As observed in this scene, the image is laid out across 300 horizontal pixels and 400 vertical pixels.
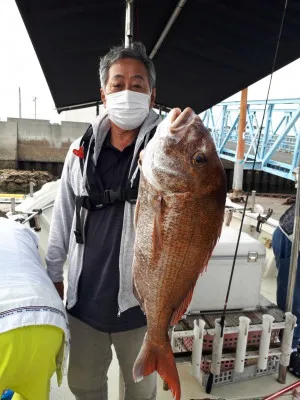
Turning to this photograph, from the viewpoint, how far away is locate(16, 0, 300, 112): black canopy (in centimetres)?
290

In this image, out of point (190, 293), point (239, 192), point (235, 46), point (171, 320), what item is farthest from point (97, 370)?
point (239, 192)

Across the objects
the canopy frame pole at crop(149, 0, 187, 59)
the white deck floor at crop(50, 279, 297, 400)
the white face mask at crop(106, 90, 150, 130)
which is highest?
the canopy frame pole at crop(149, 0, 187, 59)

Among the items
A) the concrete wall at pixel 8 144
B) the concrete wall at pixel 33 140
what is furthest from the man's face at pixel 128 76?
the concrete wall at pixel 8 144

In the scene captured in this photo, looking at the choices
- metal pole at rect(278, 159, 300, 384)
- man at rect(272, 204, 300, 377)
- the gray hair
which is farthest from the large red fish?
man at rect(272, 204, 300, 377)

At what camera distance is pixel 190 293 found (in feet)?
4.96

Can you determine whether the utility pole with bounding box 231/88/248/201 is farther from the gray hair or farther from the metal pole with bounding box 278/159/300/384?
the gray hair

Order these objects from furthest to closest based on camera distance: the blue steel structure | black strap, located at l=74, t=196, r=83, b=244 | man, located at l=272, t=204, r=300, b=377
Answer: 1. the blue steel structure
2. man, located at l=272, t=204, r=300, b=377
3. black strap, located at l=74, t=196, r=83, b=244

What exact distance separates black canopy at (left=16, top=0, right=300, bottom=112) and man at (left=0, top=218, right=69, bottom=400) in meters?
2.24

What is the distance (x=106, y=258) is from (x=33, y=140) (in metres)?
23.1

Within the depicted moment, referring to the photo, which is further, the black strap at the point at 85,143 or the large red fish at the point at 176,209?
the black strap at the point at 85,143

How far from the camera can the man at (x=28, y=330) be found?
49.0 inches

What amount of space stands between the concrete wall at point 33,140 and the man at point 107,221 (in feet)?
72.2

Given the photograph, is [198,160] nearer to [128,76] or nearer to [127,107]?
[127,107]

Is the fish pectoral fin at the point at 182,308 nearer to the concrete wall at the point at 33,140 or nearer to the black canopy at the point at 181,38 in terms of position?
the black canopy at the point at 181,38
